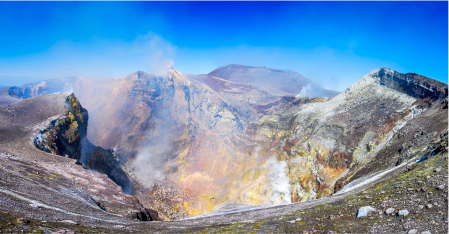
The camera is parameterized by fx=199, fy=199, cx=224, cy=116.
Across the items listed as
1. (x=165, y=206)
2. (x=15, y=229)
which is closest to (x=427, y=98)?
(x=15, y=229)

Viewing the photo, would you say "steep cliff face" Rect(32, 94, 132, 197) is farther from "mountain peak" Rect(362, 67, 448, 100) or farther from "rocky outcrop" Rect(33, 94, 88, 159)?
"mountain peak" Rect(362, 67, 448, 100)

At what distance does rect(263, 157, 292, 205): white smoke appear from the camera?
4953cm

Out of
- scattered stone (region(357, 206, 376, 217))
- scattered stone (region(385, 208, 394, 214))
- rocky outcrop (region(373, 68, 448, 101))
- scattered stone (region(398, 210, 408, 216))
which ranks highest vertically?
rocky outcrop (region(373, 68, 448, 101))

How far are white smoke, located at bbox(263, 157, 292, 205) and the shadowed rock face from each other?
25 cm

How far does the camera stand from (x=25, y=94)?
A: 128625 millimetres

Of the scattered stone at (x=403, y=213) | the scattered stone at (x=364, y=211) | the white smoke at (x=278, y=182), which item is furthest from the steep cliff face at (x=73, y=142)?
the scattered stone at (x=403, y=213)

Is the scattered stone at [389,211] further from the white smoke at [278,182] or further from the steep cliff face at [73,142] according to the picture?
the white smoke at [278,182]

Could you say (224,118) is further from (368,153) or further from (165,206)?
(368,153)

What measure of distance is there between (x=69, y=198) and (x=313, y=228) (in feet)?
64.4

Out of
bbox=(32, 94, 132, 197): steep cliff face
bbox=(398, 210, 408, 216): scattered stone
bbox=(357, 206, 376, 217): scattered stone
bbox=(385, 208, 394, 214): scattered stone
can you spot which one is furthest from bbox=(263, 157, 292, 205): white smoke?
bbox=(398, 210, 408, 216): scattered stone

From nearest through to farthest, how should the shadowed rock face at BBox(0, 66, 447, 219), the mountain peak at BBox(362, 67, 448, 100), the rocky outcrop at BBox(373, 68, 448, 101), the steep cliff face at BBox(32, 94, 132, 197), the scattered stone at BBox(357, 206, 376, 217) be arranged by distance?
1. the scattered stone at BBox(357, 206, 376, 217)
2. the steep cliff face at BBox(32, 94, 132, 197)
3. the rocky outcrop at BBox(373, 68, 448, 101)
4. the mountain peak at BBox(362, 67, 448, 100)
5. the shadowed rock face at BBox(0, 66, 447, 219)

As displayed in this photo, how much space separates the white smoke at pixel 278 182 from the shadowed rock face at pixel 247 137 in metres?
Answer: 0.25

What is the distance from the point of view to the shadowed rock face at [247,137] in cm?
4050

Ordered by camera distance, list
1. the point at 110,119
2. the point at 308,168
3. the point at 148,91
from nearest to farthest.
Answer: the point at 308,168 → the point at 110,119 → the point at 148,91
